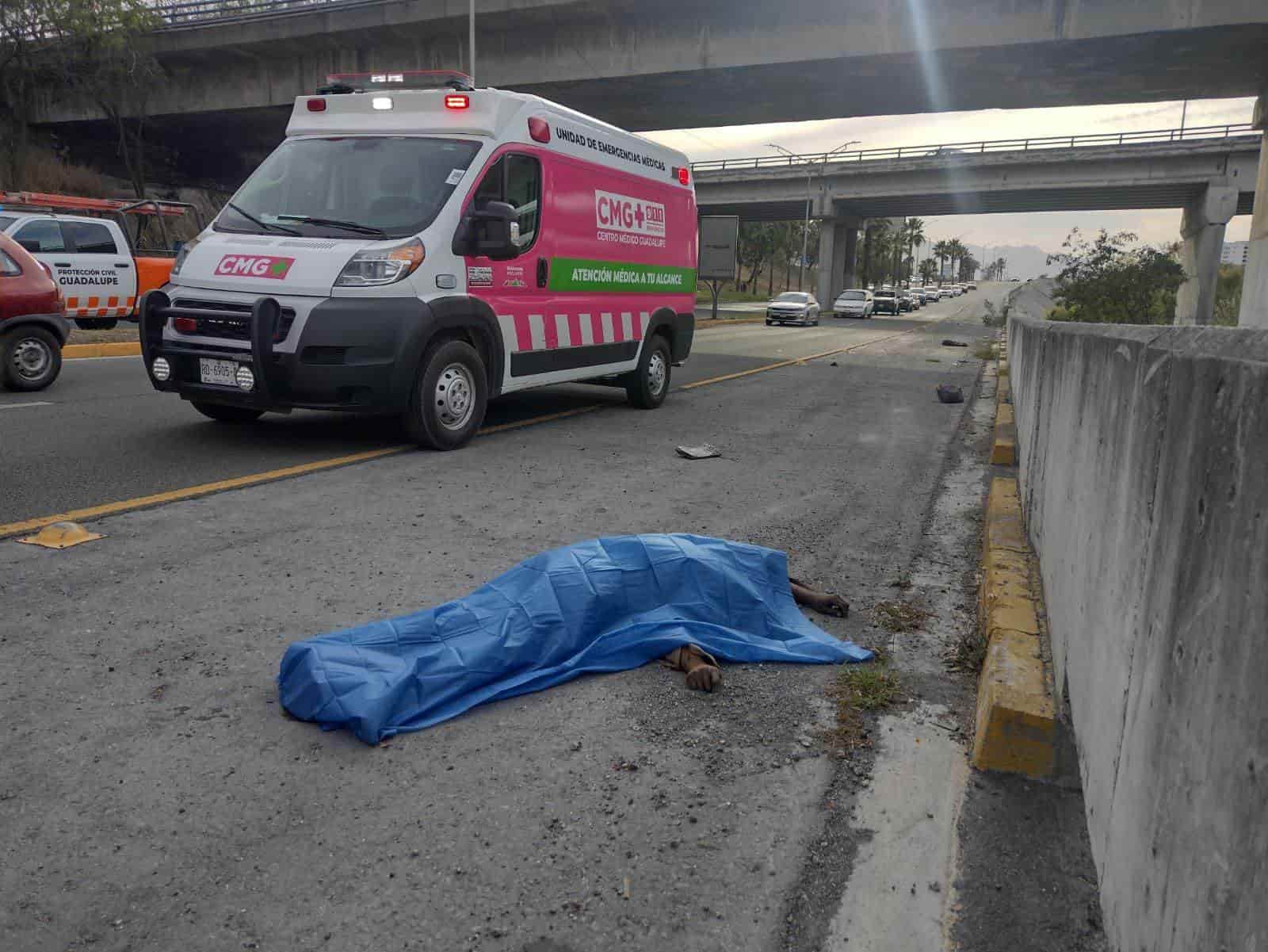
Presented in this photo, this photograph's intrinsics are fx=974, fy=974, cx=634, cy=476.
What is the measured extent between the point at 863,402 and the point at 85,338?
38.3 ft

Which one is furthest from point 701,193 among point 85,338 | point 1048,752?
point 1048,752

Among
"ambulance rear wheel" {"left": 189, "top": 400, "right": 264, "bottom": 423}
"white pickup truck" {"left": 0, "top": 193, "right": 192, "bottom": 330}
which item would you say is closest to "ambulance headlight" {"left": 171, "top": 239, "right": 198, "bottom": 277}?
"ambulance rear wheel" {"left": 189, "top": 400, "right": 264, "bottom": 423}

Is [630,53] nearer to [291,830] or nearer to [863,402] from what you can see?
[863,402]

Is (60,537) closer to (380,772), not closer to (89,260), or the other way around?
(380,772)

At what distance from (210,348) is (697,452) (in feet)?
Result: 12.1

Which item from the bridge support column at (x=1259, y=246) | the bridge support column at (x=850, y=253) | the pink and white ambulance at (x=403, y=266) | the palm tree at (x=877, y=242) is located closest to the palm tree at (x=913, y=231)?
the palm tree at (x=877, y=242)

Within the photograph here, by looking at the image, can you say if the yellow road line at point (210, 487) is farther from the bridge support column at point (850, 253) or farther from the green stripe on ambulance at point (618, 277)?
the bridge support column at point (850, 253)

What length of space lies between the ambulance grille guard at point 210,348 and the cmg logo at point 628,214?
361cm

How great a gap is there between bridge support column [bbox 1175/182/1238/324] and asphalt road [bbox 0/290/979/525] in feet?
144

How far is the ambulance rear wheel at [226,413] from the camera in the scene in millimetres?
7918

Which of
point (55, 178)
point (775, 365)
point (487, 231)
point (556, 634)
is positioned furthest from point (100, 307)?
point (55, 178)

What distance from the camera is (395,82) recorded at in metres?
8.24

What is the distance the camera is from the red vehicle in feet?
31.3

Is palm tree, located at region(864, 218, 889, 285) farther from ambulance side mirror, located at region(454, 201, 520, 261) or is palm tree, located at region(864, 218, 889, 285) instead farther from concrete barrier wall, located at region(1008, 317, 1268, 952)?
concrete barrier wall, located at region(1008, 317, 1268, 952)
